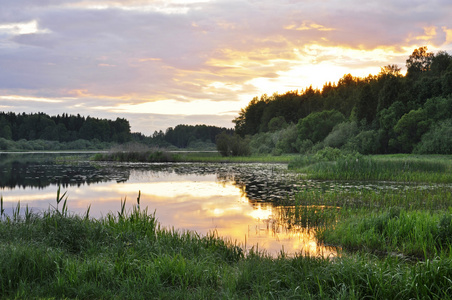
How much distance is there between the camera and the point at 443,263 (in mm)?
5812

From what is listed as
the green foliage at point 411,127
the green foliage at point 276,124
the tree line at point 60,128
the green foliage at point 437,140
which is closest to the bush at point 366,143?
the green foliage at point 411,127

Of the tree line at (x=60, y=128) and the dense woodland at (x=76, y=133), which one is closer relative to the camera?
the dense woodland at (x=76, y=133)

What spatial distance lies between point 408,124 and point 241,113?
70121mm

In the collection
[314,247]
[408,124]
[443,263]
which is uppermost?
[408,124]

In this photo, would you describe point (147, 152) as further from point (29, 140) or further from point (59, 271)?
point (29, 140)

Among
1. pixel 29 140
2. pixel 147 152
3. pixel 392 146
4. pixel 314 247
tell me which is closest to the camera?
pixel 314 247

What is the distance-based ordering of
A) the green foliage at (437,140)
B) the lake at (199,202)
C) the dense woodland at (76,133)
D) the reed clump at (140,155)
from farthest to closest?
1. the dense woodland at (76,133)
2. the reed clump at (140,155)
3. the green foliage at (437,140)
4. the lake at (199,202)

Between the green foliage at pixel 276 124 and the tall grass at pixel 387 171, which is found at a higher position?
the green foliage at pixel 276 124

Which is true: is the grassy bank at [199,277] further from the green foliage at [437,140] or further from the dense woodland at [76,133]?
the dense woodland at [76,133]

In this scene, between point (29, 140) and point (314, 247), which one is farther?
point (29, 140)

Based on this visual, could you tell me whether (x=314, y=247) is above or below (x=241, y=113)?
below

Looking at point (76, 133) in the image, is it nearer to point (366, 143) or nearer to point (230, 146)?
point (230, 146)

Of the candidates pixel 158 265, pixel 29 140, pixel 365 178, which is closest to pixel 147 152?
pixel 365 178

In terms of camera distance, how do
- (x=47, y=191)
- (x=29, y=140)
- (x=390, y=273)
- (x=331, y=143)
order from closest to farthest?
(x=390, y=273)
(x=47, y=191)
(x=331, y=143)
(x=29, y=140)
